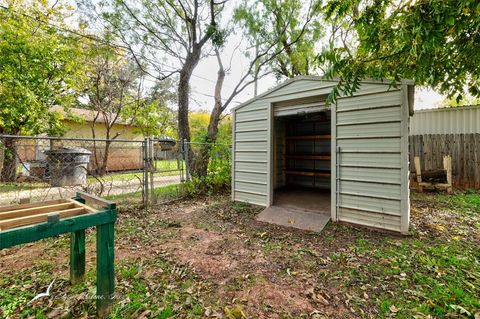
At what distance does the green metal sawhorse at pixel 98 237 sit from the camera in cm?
150

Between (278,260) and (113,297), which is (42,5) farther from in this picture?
(278,260)

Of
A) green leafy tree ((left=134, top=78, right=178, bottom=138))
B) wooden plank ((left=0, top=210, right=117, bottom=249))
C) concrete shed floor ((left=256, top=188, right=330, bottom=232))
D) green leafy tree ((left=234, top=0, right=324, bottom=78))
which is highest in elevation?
green leafy tree ((left=234, top=0, right=324, bottom=78))

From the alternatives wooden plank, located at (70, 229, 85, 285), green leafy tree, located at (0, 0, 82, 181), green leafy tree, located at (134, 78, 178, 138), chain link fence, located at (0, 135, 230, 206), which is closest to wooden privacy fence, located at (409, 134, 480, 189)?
chain link fence, located at (0, 135, 230, 206)

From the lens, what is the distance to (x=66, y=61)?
305 inches

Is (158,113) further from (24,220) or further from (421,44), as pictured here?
(421,44)

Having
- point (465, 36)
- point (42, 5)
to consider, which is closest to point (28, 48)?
point (42, 5)

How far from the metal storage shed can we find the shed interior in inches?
37.2

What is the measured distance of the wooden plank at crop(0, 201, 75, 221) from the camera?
192cm

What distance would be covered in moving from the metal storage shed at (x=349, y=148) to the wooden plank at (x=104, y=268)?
3671 mm

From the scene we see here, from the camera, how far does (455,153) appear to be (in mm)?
7094

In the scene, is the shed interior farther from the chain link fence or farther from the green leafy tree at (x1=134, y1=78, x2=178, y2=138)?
the green leafy tree at (x1=134, y1=78, x2=178, y2=138)

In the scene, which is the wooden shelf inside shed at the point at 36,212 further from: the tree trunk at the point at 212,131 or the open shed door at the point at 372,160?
the tree trunk at the point at 212,131

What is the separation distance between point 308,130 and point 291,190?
218cm

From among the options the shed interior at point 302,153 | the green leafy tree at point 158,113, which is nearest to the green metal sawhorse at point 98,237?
the shed interior at point 302,153
